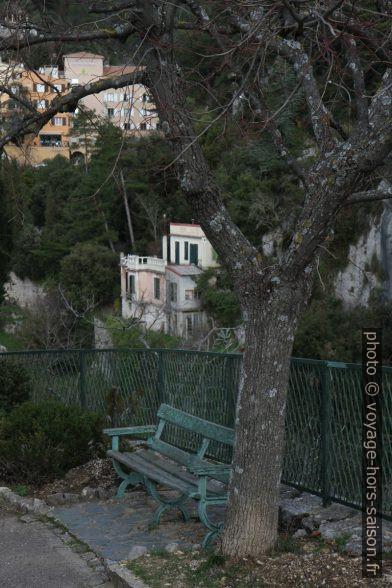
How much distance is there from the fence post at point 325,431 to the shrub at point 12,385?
452cm

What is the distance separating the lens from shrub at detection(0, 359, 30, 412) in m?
10.3

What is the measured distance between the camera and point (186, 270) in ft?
161

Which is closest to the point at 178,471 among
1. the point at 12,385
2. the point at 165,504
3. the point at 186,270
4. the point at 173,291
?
the point at 165,504

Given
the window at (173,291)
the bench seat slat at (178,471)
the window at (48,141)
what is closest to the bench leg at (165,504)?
the bench seat slat at (178,471)

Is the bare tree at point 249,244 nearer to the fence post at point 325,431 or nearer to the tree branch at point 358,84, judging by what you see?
the tree branch at point 358,84

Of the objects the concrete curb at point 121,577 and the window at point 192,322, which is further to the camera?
the window at point 192,322

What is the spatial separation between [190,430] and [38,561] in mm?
1788

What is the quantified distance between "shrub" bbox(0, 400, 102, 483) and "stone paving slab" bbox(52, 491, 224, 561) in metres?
0.73

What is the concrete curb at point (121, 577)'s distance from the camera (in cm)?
562

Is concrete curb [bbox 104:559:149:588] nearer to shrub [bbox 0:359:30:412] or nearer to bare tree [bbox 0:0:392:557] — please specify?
bare tree [bbox 0:0:392:557]

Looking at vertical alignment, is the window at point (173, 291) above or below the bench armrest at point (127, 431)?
above

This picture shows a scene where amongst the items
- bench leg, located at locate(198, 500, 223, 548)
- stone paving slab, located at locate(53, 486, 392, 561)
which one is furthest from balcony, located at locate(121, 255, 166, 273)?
bench leg, located at locate(198, 500, 223, 548)

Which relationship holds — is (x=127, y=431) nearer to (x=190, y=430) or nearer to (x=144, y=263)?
(x=190, y=430)

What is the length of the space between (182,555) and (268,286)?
2.05 meters
